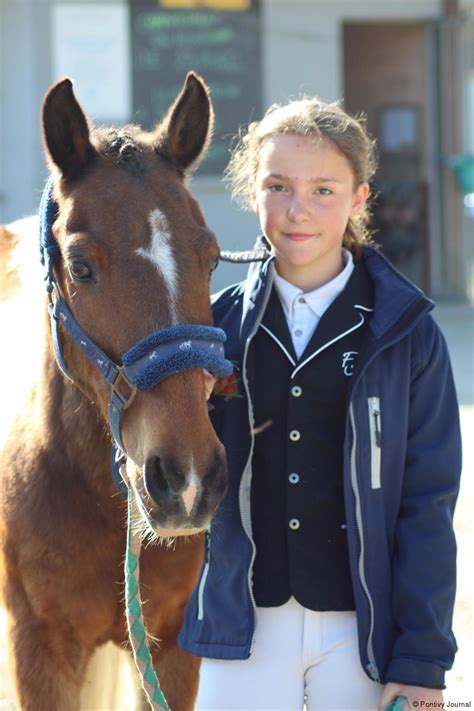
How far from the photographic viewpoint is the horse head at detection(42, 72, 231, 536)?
2.10m

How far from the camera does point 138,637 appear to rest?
2.27 m

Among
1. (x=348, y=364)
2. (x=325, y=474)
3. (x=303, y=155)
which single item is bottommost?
(x=325, y=474)

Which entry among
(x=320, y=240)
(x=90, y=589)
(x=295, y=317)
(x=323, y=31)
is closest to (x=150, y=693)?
(x=90, y=589)

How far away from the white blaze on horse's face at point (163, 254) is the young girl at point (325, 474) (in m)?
0.23

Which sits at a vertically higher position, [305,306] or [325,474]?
[305,306]

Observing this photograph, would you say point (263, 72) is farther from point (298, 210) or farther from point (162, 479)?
point (162, 479)

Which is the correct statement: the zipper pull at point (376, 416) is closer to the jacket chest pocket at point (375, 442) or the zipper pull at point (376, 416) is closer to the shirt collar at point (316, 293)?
the jacket chest pocket at point (375, 442)

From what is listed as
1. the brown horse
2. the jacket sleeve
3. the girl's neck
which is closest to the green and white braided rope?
the brown horse

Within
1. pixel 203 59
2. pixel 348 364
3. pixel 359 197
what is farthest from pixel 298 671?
pixel 203 59

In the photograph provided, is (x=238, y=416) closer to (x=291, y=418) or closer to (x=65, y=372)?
(x=291, y=418)

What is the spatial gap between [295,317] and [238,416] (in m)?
0.28

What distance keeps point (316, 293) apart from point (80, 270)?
1.87ft

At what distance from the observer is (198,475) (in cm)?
208

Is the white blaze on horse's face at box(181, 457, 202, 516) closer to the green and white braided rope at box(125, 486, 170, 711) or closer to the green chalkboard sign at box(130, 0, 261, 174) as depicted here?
the green and white braided rope at box(125, 486, 170, 711)
